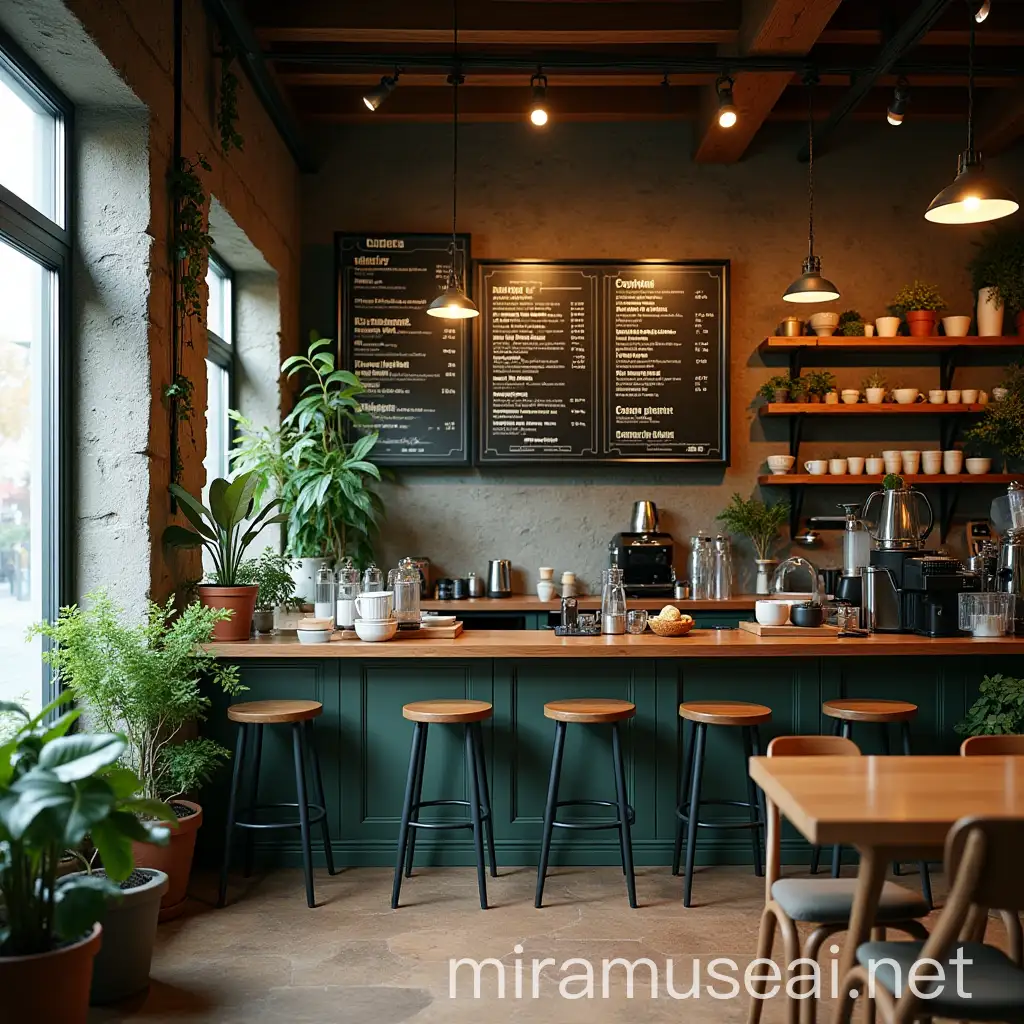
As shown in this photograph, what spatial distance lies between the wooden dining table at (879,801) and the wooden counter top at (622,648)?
132 centimetres

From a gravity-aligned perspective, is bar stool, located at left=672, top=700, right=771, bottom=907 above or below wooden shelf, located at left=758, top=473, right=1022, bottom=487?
below

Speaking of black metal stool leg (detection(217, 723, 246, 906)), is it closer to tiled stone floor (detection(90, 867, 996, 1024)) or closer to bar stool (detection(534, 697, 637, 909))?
tiled stone floor (detection(90, 867, 996, 1024))

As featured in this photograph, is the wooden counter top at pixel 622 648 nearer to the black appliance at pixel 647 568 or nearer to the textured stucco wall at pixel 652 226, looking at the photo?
the black appliance at pixel 647 568

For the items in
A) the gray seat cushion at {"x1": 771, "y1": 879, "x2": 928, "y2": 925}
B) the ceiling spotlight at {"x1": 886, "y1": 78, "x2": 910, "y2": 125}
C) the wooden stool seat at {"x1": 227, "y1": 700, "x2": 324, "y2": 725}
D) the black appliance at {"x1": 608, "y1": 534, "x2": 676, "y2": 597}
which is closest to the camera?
the gray seat cushion at {"x1": 771, "y1": 879, "x2": 928, "y2": 925}

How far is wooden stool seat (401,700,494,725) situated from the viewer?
134 inches

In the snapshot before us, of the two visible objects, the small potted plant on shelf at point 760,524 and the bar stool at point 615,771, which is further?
the small potted plant on shelf at point 760,524

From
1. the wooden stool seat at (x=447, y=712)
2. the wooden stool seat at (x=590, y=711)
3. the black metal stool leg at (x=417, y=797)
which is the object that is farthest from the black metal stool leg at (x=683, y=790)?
the black metal stool leg at (x=417, y=797)

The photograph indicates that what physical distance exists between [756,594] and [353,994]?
369 cm

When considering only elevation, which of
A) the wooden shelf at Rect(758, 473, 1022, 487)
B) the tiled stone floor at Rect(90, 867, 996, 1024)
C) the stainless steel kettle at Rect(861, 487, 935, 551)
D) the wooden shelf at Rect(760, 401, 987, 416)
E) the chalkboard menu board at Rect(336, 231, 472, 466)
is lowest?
the tiled stone floor at Rect(90, 867, 996, 1024)

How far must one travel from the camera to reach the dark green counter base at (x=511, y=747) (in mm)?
3828

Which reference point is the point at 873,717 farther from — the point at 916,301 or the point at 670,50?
the point at 670,50

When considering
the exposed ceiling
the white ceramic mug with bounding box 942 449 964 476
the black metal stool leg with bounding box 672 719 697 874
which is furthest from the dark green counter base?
the exposed ceiling

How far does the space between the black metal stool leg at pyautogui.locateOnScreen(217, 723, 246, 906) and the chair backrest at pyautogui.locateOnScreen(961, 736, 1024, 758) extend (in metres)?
2.40

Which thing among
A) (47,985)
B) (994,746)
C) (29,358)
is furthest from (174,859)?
(994,746)
